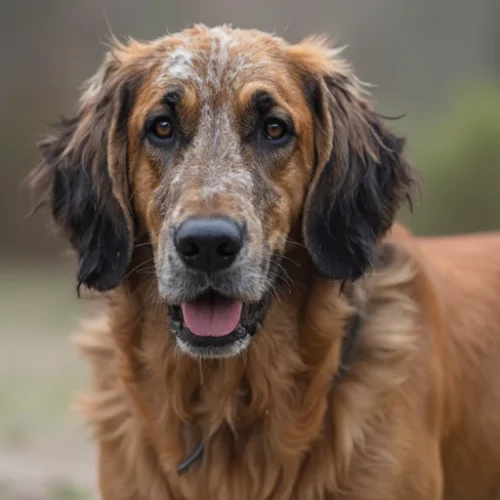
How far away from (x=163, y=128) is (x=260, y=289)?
753 millimetres

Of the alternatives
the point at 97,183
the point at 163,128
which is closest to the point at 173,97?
the point at 163,128

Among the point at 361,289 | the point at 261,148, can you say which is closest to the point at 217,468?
the point at 361,289

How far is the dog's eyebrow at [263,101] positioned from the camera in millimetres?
4148

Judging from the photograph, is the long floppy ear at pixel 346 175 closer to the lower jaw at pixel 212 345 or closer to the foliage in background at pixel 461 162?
the lower jaw at pixel 212 345

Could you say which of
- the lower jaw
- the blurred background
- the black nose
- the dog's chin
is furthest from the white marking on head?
the blurred background

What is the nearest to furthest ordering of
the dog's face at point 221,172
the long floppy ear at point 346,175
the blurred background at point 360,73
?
1. the dog's face at point 221,172
2. the long floppy ear at point 346,175
3. the blurred background at point 360,73

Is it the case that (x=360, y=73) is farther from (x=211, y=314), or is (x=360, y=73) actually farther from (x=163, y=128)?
(x=211, y=314)

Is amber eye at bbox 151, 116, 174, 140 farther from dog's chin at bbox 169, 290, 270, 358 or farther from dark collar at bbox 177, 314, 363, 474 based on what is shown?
dark collar at bbox 177, 314, 363, 474

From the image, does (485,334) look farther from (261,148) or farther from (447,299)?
(261,148)

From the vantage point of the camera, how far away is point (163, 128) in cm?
420

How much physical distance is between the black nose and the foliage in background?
8.35m

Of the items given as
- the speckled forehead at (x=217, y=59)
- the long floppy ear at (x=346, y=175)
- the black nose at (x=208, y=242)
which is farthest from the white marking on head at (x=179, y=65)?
the black nose at (x=208, y=242)

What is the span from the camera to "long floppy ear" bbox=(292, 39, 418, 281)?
4.32m

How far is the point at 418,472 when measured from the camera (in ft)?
14.3
